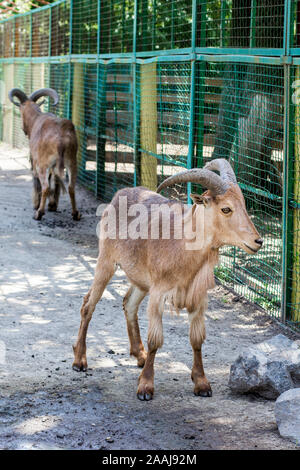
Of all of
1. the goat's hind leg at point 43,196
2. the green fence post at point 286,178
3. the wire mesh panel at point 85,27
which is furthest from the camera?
the wire mesh panel at point 85,27

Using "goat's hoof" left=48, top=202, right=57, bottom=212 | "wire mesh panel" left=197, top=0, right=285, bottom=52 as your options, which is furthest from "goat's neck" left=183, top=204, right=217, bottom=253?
"goat's hoof" left=48, top=202, right=57, bottom=212

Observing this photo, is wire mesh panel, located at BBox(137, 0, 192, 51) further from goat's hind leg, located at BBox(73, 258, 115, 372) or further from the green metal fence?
goat's hind leg, located at BBox(73, 258, 115, 372)

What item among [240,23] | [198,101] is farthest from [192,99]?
[240,23]

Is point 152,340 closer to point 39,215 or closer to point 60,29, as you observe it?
point 39,215

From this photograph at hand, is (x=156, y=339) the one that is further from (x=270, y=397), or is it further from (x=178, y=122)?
(x=178, y=122)

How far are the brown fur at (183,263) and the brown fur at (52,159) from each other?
16.8 feet

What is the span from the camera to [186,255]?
181 inches

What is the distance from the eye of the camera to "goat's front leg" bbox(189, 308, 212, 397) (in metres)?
4.74

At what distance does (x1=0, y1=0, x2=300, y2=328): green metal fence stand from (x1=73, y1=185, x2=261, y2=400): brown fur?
58.6 inches

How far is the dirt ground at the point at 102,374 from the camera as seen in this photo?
4105 mm

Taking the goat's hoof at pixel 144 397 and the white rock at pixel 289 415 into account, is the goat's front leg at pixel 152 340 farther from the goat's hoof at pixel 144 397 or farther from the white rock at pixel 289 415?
the white rock at pixel 289 415

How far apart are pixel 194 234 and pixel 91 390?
1.18m

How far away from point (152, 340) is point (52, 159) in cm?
594

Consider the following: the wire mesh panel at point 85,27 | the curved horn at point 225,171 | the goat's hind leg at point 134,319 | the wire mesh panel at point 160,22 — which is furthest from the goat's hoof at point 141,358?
the wire mesh panel at point 85,27
